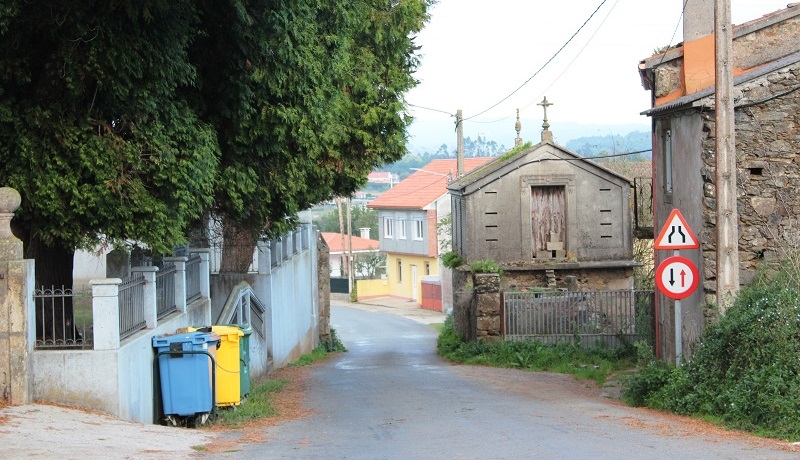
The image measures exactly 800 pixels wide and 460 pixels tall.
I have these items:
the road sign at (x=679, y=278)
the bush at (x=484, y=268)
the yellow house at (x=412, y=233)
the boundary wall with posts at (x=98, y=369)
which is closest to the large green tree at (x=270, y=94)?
the boundary wall with posts at (x=98, y=369)

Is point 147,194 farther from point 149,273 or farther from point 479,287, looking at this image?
point 479,287

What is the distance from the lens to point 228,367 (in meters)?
13.7

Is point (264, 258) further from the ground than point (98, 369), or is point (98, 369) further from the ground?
point (264, 258)

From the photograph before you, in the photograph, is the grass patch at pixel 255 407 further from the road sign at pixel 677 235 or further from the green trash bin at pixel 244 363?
the road sign at pixel 677 235

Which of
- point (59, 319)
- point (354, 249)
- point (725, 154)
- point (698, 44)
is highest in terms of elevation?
point (698, 44)

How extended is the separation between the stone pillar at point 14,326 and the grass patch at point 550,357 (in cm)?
1234

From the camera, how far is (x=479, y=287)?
25.2 meters

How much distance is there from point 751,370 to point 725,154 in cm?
297

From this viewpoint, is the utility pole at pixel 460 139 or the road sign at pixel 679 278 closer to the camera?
the road sign at pixel 679 278

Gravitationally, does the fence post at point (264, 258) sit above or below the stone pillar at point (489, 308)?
above

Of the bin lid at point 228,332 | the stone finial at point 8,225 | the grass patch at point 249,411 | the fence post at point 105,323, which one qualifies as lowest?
the grass patch at point 249,411

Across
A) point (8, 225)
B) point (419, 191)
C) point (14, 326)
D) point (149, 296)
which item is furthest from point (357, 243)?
point (14, 326)

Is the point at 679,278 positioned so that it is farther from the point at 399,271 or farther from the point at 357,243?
the point at 357,243

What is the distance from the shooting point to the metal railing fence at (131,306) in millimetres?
11836
